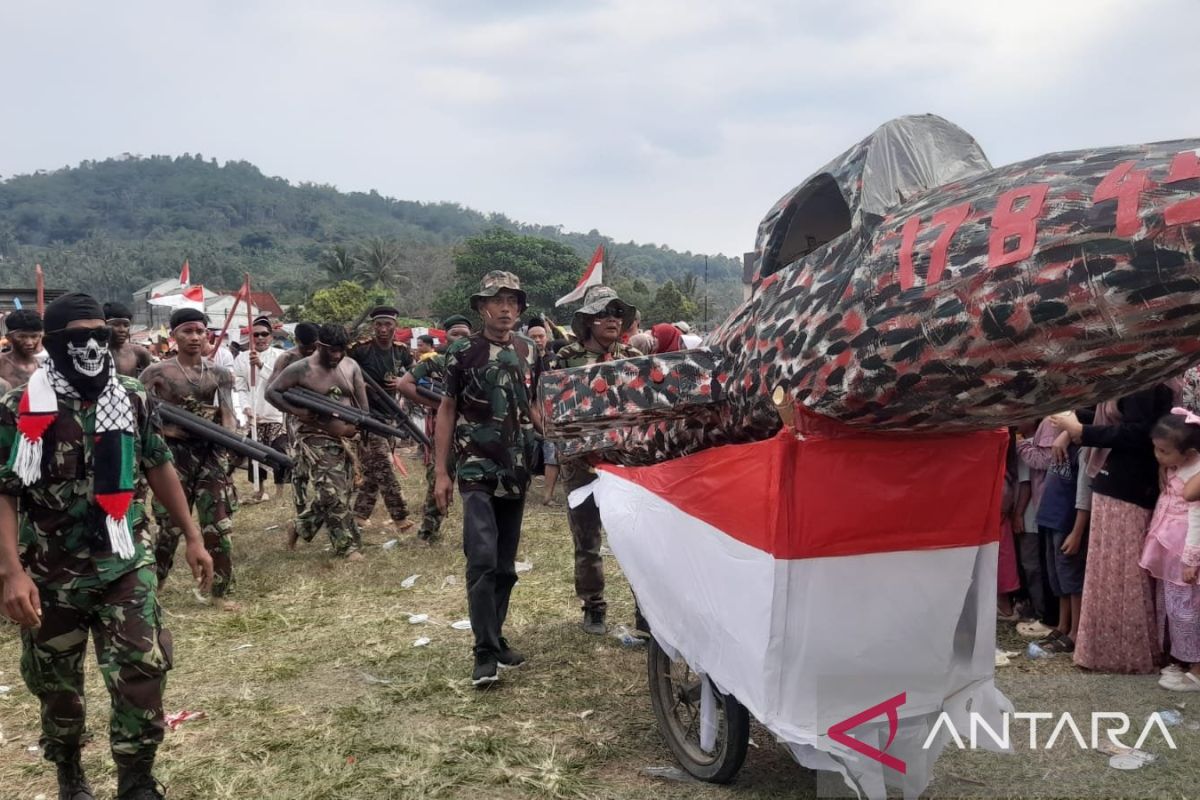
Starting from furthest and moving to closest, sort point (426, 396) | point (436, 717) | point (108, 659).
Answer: point (426, 396), point (436, 717), point (108, 659)

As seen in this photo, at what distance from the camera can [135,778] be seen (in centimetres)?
325

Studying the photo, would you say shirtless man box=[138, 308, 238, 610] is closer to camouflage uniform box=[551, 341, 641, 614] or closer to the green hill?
camouflage uniform box=[551, 341, 641, 614]

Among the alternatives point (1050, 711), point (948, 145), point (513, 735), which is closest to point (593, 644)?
point (513, 735)

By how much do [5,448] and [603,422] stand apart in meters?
2.16

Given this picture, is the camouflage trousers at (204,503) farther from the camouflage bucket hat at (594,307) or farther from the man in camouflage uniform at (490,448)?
the camouflage bucket hat at (594,307)

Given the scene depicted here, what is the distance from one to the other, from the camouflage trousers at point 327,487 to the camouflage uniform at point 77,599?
166 inches

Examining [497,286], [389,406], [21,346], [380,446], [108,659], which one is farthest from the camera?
[389,406]

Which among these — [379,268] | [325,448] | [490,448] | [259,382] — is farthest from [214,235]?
[490,448]

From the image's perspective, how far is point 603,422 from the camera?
10.8 feet

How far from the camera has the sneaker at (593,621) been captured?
5.40 meters

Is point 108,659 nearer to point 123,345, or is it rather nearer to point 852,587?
point 852,587

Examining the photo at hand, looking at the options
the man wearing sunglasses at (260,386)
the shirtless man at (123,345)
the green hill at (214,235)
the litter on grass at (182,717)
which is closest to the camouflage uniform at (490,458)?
the litter on grass at (182,717)

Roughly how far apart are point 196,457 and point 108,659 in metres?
3.41

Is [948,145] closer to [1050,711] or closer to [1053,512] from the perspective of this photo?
[1050,711]
